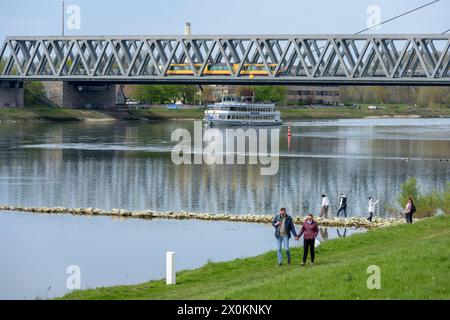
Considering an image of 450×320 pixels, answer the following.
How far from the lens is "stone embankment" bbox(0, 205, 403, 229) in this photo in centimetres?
4894

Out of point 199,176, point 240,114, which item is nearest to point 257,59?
point 240,114

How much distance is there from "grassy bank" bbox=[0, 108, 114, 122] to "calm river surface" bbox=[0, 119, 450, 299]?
45.7 meters

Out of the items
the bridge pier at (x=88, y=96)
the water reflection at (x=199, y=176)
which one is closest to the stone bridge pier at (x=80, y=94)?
the bridge pier at (x=88, y=96)

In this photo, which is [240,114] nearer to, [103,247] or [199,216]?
[199,216]

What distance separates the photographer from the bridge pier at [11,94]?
6742 inches

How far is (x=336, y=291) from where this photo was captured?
80.4 ft

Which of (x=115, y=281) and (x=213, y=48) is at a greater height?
(x=213, y=48)

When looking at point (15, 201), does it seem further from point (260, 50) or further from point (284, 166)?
point (260, 50)

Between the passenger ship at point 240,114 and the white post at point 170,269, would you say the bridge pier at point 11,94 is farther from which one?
the white post at point 170,269

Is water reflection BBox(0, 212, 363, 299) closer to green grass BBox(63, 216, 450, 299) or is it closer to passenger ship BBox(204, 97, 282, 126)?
green grass BBox(63, 216, 450, 299)

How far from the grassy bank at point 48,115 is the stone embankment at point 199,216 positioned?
116m
